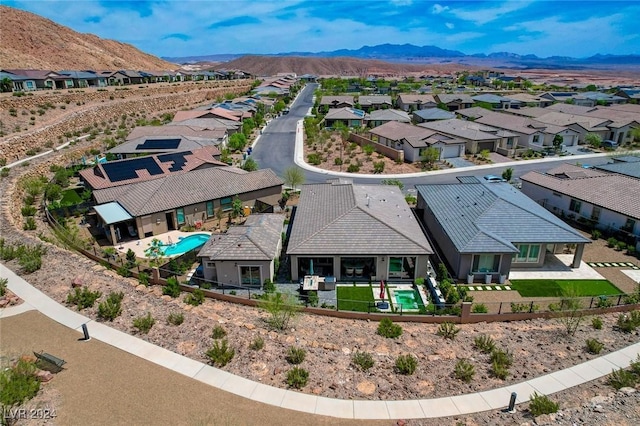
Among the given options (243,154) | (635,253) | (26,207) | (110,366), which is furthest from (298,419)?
(243,154)

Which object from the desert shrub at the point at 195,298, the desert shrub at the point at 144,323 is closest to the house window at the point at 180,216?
the desert shrub at the point at 195,298

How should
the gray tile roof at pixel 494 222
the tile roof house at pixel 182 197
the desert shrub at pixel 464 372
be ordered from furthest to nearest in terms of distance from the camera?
the tile roof house at pixel 182 197 < the gray tile roof at pixel 494 222 < the desert shrub at pixel 464 372

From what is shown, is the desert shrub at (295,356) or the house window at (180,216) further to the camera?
the house window at (180,216)

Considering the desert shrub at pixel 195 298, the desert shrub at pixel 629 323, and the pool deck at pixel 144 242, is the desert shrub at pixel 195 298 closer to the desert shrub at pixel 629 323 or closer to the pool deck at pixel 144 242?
the pool deck at pixel 144 242

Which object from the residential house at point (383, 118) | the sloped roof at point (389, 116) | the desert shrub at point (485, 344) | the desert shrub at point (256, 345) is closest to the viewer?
the desert shrub at point (256, 345)

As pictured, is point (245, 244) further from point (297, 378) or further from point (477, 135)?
point (477, 135)

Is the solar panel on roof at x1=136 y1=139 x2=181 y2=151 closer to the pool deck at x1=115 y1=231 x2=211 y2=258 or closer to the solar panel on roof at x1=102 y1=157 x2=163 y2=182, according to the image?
the solar panel on roof at x1=102 y1=157 x2=163 y2=182

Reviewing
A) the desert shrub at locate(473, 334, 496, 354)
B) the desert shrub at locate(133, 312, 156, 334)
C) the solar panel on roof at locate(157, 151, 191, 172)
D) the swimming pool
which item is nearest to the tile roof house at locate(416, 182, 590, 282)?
the swimming pool

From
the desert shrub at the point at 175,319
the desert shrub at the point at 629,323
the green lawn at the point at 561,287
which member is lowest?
the green lawn at the point at 561,287
